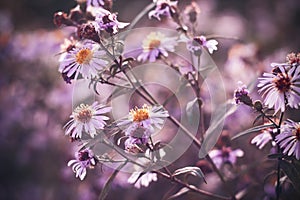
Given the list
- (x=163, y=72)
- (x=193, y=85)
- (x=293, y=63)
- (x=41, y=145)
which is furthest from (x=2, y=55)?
(x=293, y=63)

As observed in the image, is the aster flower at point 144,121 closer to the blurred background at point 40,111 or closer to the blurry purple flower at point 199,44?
the blurry purple flower at point 199,44

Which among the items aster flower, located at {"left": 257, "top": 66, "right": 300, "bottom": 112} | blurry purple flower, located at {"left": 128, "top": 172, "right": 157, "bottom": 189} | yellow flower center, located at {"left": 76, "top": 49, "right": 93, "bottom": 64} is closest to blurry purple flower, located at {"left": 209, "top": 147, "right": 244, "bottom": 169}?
blurry purple flower, located at {"left": 128, "top": 172, "right": 157, "bottom": 189}

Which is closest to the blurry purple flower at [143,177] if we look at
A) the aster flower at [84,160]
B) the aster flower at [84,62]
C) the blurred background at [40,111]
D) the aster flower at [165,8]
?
the aster flower at [84,160]

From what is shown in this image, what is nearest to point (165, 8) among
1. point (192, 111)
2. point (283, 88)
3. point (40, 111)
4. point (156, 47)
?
point (156, 47)

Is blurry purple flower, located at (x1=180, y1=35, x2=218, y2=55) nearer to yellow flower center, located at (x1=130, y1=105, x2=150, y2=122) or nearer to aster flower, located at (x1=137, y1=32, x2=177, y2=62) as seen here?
aster flower, located at (x1=137, y1=32, x2=177, y2=62)

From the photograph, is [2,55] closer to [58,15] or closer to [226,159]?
[58,15]

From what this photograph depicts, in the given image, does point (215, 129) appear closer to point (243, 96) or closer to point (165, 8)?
point (243, 96)
